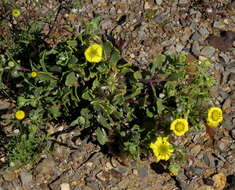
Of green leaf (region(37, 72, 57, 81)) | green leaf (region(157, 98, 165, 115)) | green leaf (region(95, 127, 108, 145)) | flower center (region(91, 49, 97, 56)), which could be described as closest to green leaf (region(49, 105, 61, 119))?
green leaf (region(37, 72, 57, 81))

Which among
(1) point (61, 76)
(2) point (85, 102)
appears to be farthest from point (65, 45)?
(2) point (85, 102)

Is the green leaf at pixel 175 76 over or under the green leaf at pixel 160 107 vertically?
over

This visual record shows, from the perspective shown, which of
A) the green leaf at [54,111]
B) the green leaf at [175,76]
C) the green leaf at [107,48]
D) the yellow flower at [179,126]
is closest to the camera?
the yellow flower at [179,126]

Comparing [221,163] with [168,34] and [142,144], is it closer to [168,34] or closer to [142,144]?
[142,144]

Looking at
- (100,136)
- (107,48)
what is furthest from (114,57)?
(100,136)

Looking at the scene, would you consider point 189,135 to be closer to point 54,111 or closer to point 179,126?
point 179,126

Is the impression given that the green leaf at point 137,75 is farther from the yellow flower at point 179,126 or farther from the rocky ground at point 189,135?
the yellow flower at point 179,126

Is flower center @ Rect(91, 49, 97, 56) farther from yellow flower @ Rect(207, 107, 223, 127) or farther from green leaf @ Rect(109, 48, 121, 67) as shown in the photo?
yellow flower @ Rect(207, 107, 223, 127)

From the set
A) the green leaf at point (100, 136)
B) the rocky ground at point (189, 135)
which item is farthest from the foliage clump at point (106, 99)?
the rocky ground at point (189, 135)
